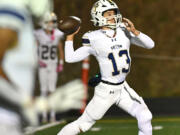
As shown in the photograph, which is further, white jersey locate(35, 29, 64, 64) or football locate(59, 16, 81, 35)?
white jersey locate(35, 29, 64, 64)

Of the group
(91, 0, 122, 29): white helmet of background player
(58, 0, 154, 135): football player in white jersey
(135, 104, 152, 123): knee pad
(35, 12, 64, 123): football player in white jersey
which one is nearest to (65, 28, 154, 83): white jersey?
(58, 0, 154, 135): football player in white jersey

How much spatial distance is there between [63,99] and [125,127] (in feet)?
20.4

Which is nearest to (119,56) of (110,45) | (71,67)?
(110,45)

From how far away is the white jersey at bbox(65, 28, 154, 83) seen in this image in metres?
5.17

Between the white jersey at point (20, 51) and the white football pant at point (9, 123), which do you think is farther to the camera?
the white football pant at point (9, 123)

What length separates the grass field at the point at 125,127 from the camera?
24.1ft

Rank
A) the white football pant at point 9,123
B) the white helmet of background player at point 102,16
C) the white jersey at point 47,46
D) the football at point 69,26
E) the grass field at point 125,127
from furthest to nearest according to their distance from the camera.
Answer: the white jersey at point 47,46 < the grass field at point 125,127 < the white helmet of background player at point 102,16 < the football at point 69,26 < the white football pant at point 9,123

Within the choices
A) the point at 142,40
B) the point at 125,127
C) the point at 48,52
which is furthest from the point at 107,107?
the point at 48,52

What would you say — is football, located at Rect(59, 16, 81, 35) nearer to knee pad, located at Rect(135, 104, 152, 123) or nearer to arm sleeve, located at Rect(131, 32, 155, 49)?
arm sleeve, located at Rect(131, 32, 155, 49)

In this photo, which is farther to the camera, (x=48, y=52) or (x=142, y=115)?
(x=48, y=52)

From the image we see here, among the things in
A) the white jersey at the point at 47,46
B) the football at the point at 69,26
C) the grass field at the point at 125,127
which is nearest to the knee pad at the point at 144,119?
the football at the point at 69,26

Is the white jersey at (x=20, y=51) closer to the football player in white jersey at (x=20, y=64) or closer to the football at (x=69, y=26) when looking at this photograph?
the football player in white jersey at (x=20, y=64)

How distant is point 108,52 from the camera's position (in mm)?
5188

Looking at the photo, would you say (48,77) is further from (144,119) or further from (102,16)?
(144,119)
